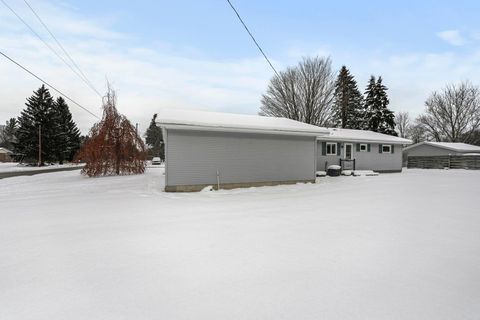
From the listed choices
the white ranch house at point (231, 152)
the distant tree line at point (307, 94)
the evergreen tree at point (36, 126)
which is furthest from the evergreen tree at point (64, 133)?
the white ranch house at point (231, 152)

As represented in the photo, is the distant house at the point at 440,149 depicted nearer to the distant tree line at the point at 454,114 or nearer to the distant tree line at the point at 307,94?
the distant tree line at the point at 307,94

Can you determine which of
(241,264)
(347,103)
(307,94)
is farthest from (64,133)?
(241,264)

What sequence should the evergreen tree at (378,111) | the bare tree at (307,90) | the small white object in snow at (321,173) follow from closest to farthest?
the small white object in snow at (321,173)
the bare tree at (307,90)
the evergreen tree at (378,111)

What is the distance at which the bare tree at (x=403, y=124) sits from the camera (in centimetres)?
5148

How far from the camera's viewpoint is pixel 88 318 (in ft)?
7.91

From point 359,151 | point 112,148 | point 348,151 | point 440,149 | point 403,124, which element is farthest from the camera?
point 403,124

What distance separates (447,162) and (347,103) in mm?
12083

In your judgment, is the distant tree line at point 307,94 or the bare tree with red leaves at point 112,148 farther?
the distant tree line at point 307,94

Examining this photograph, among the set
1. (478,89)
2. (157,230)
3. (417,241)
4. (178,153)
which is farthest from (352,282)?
(478,89)

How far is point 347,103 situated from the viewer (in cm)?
3269

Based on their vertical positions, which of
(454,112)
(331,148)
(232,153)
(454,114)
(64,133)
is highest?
(454,112)

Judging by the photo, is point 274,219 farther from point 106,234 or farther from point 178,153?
point 178,153

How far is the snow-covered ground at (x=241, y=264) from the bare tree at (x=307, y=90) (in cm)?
2143

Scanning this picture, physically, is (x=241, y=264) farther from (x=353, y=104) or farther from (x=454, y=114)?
(x=454, y=114)
